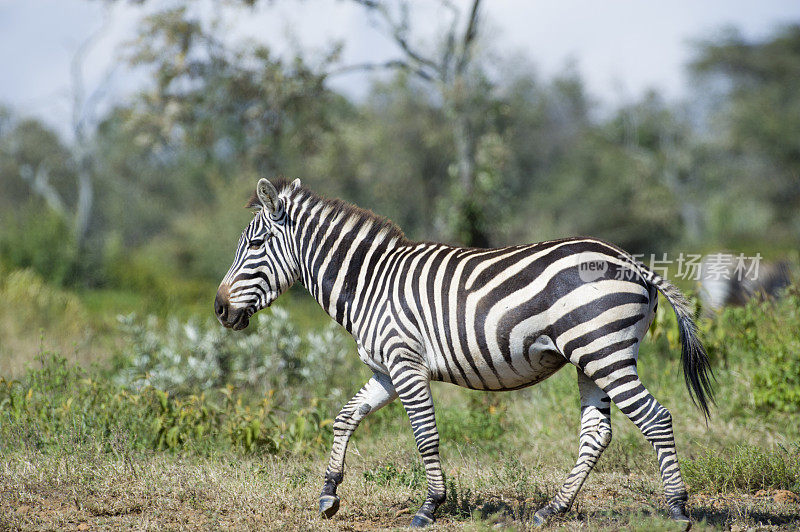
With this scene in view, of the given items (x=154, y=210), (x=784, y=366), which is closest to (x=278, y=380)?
(x=784, y=366)

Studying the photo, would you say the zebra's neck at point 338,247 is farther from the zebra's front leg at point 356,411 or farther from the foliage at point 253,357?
the foliage at point 253,357

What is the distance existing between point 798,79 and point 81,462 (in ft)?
109

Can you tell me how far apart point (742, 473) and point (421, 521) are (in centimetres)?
271

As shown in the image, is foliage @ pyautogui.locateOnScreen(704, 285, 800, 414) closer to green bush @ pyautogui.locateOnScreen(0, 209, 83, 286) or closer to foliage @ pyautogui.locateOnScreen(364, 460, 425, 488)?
foliage @ pyautogui.locateOnScreen(364, 460, 425, 488)

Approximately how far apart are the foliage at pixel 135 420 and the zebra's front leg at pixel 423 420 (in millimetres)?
1983

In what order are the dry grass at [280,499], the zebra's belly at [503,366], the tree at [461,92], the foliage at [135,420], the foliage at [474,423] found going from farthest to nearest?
the tree at [461,92] < the foliage at [474,423] < the foliage at [135,420] < the dry grass at [280,499] < the zebra's belly at [503,366]

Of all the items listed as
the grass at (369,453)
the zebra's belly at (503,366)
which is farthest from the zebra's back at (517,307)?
the grass at (369,453)

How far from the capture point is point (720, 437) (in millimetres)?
6859

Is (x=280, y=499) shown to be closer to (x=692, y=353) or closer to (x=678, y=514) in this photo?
(x=678, y=514)

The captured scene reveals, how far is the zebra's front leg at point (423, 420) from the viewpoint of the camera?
4.70m

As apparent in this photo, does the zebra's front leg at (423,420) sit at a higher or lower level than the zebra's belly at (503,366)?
lower

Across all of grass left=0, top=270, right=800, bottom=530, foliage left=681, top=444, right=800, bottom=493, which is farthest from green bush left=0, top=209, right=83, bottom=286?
foliage left=681, top=444, right=800, bottom=493

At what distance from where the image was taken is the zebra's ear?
5.16m

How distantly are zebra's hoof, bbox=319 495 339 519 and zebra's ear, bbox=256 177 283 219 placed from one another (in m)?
2.07
